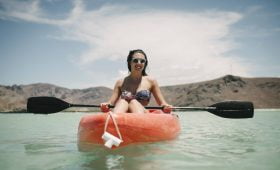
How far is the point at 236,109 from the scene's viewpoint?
7426 millimetres

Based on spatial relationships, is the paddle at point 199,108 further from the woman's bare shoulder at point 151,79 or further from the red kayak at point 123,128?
the red kayak at point 123,128

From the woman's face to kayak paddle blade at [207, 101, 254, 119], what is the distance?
7.39 ft

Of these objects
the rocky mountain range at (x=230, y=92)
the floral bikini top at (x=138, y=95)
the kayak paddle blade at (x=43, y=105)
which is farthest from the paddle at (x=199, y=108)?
the rocky mountain range at (x=230, y=92)

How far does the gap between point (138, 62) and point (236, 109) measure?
278cm

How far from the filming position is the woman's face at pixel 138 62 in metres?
6.99

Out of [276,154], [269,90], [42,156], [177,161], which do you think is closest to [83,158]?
[42,156]

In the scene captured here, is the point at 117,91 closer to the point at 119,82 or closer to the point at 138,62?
the point at 119,82

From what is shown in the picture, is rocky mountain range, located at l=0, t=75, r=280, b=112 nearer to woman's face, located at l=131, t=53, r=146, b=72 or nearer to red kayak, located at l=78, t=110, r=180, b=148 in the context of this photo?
woman's face, located at l=131, t=53, r=146, b=72

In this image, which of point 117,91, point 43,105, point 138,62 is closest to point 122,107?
point 117,91

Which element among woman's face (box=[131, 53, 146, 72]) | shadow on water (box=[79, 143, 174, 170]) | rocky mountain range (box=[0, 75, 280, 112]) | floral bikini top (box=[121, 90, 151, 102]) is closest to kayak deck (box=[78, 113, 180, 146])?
shadow on water (box=[79, 143, 174, 170])

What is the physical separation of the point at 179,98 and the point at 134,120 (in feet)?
489

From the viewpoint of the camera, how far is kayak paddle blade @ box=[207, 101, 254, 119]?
7382 mm

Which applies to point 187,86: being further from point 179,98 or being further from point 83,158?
point 83,158

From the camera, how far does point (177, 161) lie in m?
4.49
